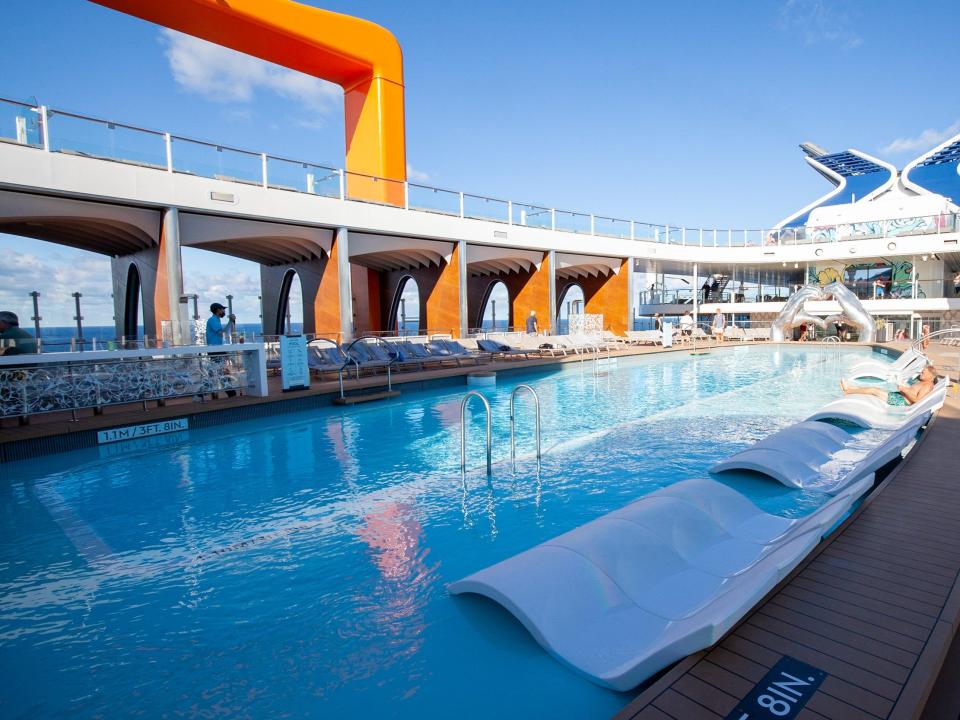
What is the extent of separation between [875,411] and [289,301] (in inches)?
693

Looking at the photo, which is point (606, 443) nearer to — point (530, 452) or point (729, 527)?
point (530, 452)

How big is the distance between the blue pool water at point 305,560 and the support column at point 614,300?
15.4m

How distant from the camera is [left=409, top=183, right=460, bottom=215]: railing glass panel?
15562 mm

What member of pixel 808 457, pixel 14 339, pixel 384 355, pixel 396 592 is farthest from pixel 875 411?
pixel 14 339

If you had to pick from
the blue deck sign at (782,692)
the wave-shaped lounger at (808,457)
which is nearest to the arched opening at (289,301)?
the wave-shaped lounger at (808,457)

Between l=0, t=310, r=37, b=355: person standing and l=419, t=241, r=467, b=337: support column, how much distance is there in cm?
1122

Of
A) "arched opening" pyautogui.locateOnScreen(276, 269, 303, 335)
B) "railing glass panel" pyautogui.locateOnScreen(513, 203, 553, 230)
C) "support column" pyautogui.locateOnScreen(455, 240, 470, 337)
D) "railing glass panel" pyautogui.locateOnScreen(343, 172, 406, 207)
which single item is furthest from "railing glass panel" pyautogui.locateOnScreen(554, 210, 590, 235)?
"arched opening" pyautogui.locateOnScreen(276, 269, 303, 335)

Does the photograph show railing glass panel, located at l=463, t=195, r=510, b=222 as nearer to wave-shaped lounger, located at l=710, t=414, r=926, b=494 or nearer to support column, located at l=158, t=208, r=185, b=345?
support column, located at l=158, t=208, r=185, b=345

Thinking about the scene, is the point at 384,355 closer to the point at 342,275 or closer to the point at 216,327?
the point at 342,275

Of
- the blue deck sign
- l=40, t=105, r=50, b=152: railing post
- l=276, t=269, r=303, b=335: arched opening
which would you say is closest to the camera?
the blue deck sign

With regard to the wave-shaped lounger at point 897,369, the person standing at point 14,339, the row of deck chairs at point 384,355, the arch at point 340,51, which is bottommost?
the wave-shaped lounger at point 897,369

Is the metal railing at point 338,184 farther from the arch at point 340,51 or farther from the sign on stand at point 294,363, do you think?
the sign on stand at point 294,363

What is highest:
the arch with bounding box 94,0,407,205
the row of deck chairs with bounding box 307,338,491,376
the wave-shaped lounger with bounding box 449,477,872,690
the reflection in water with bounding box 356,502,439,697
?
the arch with bounding box 94,0,407,205

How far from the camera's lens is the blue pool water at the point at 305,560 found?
232 centimetres
